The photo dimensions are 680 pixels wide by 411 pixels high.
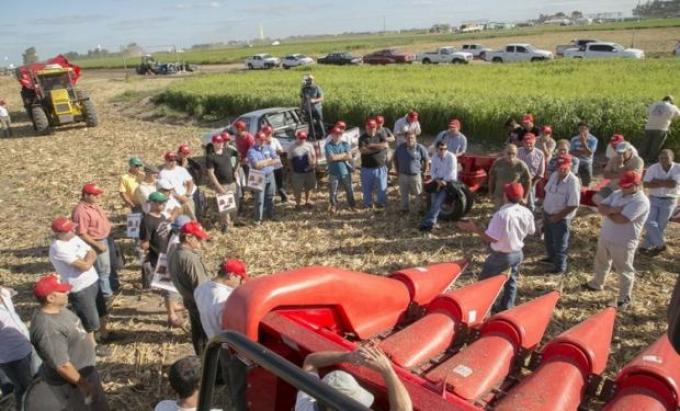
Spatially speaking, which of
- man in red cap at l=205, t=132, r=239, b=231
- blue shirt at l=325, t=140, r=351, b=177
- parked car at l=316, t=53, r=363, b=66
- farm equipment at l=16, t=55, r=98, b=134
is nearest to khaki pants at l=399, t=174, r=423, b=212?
blue shirt at l=325, t=140, r=351, b=177

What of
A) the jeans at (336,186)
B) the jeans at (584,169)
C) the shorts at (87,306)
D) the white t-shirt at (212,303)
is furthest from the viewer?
the jeans at (336,186)

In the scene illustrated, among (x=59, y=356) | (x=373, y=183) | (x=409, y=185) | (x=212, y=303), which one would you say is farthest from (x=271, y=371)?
(x=373, y=183)

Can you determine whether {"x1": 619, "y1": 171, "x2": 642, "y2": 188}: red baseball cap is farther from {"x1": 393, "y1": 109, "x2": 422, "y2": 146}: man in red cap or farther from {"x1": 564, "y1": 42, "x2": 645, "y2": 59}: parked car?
{"x1": 564, "y1": 42, "x2": 645, "y2": 59}: parked car

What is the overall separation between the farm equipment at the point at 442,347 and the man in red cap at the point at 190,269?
1.54m

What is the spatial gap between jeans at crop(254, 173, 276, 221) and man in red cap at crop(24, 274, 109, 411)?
5.39 m

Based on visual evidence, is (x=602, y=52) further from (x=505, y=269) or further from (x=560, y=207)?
(x=505, y=269)

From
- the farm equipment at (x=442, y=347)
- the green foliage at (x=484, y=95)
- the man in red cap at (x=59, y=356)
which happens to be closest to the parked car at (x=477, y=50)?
the green foliage at (x=484, y=95)

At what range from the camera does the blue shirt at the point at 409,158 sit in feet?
29.5

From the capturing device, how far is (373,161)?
31.2ft

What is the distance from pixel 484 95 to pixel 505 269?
→ 12.6m

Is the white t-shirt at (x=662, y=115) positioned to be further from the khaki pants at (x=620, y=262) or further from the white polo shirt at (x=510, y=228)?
the white polo shirt at (x=510, y=228)

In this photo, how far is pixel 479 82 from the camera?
22000mm

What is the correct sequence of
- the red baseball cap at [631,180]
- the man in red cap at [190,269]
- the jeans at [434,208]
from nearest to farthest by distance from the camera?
the man in red cap at [190,269] → the red baseball cap at [631,180] → the jeans at [434,208]

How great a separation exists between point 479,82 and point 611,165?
49.4ft
